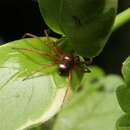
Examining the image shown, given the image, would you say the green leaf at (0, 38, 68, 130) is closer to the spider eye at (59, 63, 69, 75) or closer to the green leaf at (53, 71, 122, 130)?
the spider eye at (59, 63, 69, 75)

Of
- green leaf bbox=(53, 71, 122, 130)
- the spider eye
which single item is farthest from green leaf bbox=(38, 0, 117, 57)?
green leaf bbox=(53, 71, 122, 130)

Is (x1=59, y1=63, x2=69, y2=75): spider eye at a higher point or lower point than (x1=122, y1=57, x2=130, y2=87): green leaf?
lower

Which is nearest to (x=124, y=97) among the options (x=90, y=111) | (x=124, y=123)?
(x=124, y=123)

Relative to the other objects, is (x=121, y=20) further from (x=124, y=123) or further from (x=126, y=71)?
(x=124, y=123)

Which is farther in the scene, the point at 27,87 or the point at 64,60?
the point at 64,60

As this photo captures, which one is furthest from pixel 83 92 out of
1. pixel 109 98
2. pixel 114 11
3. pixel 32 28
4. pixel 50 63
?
pixel 114 11

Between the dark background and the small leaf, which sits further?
the dark background
